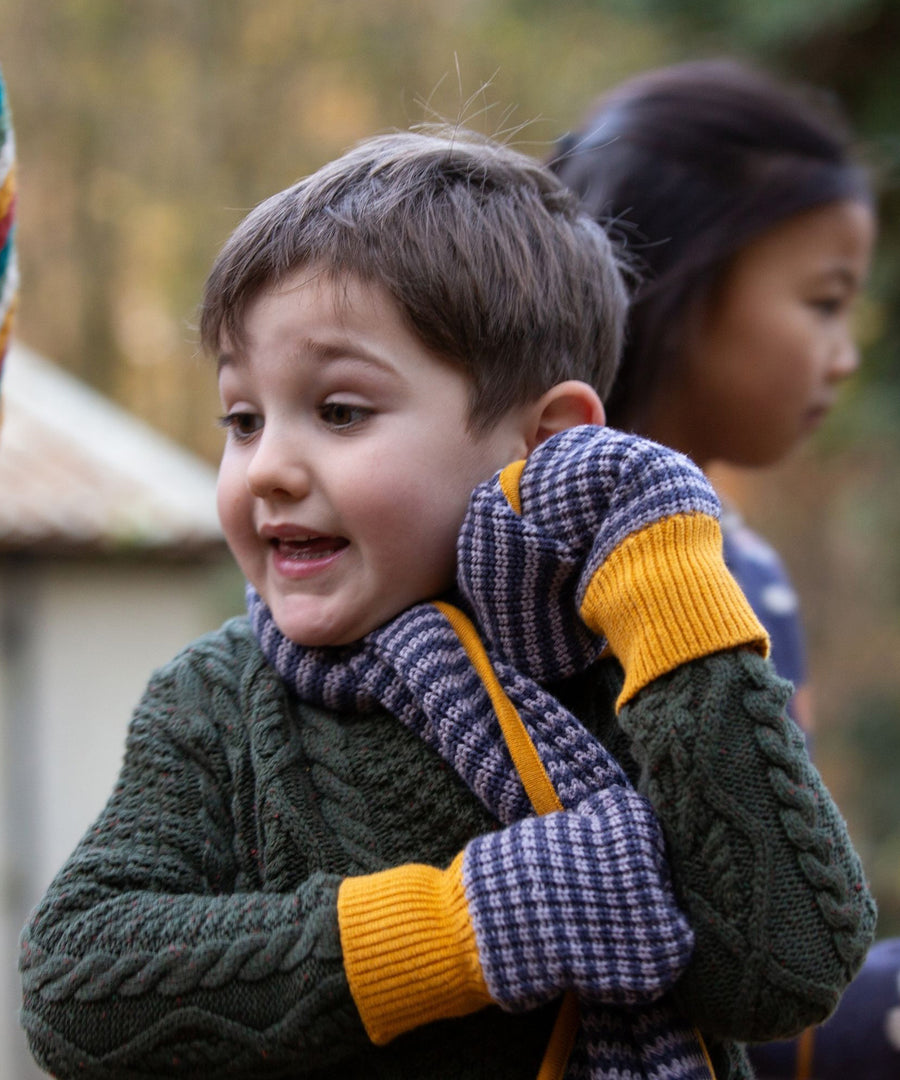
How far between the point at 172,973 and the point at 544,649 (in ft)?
1.85

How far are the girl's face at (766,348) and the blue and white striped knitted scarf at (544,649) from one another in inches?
40.3

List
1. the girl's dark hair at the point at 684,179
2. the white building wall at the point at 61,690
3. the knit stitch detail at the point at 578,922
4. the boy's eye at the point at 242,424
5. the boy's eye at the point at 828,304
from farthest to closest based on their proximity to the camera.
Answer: the white building wall at the point at 61,690
the boy's eye at the point at 828,304
the girl's dark hair at the point at 684,179
the boy's eye at the point at 242,424
the knit stitch detail at the point at 578,922

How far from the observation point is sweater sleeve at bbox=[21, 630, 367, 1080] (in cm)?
133

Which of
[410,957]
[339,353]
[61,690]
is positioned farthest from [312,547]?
[61,690]

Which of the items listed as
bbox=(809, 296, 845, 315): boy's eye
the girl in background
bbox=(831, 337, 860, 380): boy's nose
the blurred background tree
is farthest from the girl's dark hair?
the blurred background tree

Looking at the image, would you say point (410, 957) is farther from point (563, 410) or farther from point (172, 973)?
point (563, 410)

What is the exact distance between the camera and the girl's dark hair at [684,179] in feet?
7.80

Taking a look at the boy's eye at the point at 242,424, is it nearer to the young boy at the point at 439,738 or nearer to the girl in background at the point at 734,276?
the young boy at the point at 439,738

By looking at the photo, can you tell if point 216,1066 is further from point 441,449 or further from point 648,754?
point 441,449

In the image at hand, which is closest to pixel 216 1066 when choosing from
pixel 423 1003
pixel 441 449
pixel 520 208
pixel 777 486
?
pixel 423 1003

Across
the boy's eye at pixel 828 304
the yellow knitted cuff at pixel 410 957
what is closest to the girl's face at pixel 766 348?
the boy's eye at pixel 828 304

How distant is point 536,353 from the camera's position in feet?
5.23

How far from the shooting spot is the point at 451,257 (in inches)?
60.6

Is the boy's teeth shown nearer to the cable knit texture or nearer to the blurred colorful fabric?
the cable knit texture
